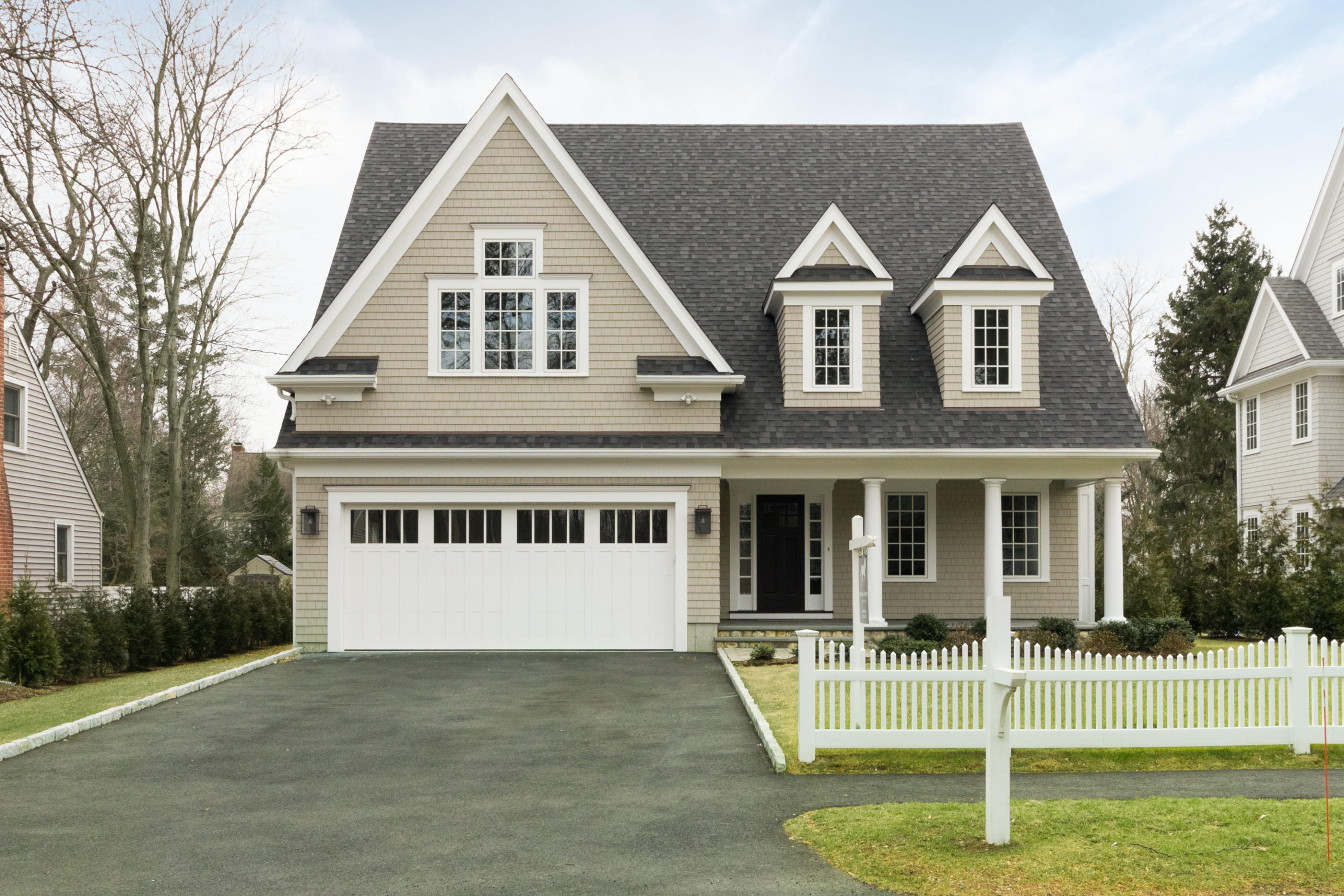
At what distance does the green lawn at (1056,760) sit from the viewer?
30.2ft

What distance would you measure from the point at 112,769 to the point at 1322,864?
29.5 feet

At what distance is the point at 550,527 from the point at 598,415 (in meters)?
1.90

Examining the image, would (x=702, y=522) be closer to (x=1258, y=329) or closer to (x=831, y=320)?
(x=831, y=320)

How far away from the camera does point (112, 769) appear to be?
30.2 ft

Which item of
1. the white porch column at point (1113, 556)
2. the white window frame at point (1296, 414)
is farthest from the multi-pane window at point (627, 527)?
the white window frame at point (1296, 414)

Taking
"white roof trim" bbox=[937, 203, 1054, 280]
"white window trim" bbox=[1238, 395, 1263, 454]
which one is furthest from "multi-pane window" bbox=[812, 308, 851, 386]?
"white window trim" bbox=[1238, 395, 1263, 454]

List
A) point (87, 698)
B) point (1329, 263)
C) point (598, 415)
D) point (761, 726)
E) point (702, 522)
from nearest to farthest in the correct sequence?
point (761, 726), point (87, 698), point (702, 522), point (598, 415), point (1329, 263)

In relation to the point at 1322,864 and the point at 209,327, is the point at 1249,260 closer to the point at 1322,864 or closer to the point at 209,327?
the point at 209,327

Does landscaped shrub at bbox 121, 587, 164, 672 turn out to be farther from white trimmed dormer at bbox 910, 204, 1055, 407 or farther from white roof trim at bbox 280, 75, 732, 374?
white trimmed dormer at bbox 910, 204, 1055, 407

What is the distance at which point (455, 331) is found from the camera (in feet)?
56.0

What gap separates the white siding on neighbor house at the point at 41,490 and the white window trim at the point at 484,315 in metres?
11.0

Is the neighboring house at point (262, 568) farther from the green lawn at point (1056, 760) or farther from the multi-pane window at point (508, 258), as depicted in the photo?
the green lawn at point (1056, 760)

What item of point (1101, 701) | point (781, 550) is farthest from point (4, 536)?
point (1101, 701)

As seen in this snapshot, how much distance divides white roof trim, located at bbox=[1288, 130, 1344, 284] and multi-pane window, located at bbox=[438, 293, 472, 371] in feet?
63.2
